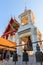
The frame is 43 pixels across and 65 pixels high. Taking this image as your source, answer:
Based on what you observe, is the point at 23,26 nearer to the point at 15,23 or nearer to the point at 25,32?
the point at 25,32

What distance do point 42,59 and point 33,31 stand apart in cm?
328

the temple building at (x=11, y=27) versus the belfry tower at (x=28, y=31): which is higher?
the temple building at (x=11, y=27)

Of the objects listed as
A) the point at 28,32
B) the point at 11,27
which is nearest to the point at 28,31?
the point at 28,32

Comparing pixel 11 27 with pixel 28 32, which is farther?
pixel 11 27

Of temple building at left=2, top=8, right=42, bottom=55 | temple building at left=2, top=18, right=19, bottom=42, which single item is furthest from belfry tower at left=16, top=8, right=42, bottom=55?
temple building at left=2, top=18, right=19, bottom=42

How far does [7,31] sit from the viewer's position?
1241cm

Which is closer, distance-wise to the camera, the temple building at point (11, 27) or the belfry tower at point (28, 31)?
the belfry tower at point (28, 31)

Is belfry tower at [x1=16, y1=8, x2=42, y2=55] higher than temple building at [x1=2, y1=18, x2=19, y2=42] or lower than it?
lower

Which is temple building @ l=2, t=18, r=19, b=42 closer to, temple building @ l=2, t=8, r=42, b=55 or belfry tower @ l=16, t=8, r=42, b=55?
temple building @ l=2, t=8, r=42, b=55

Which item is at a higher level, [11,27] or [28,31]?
[11,27]

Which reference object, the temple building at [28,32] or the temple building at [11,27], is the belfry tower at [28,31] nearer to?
the temple building at [28,32]

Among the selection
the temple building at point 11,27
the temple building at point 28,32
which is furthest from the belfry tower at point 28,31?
the temple building at point 11,27

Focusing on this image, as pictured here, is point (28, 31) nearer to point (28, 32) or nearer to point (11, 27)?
point (28, 32)

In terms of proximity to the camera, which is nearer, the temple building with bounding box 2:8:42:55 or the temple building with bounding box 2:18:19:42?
the temple building with bounding box 2:8:42:55
